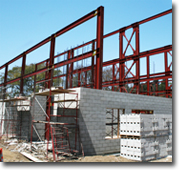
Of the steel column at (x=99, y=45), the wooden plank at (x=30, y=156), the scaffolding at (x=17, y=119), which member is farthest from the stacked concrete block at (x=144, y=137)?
the scaffolding at (x=17, y=119)

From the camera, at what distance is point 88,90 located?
422 inches

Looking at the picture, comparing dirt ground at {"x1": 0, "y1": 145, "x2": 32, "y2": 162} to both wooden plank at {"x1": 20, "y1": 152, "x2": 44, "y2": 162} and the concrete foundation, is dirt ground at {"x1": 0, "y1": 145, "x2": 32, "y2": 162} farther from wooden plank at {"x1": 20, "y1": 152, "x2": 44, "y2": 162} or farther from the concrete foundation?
the concrete foundation

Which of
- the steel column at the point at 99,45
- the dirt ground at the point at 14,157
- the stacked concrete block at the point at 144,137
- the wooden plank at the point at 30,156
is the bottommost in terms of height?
the dirt ground at the point at 14,157

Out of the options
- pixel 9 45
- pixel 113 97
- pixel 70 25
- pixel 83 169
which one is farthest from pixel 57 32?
pixel 83 169

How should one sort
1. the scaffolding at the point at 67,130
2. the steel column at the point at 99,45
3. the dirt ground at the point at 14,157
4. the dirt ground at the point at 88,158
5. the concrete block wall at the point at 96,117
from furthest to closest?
the steel column at the point at 99,45, the concrete block wall at the point at 96,117, the scaffolding at the point at 67,130, the dirt ground at the point at 14,157, the dirt ground at the point at 88,158

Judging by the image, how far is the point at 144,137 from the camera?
929cm

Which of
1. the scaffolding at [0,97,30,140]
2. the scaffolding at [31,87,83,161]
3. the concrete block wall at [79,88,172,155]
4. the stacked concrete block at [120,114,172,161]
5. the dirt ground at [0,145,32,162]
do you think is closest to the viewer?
the stacked concrete block at [120,114,172,161]

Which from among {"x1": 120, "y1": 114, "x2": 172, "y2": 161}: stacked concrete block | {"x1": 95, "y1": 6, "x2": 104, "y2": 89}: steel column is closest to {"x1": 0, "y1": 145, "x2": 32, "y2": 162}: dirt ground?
{"x1": 120, "y1": 114, "x2": 172, "y2": 161}: stacked concrete block

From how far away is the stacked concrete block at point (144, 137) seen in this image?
9.12 m

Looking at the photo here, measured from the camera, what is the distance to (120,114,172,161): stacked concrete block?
359 inches

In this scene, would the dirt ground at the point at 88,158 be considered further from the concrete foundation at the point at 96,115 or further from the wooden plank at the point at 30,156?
the concrete foundation at the point at 96,115

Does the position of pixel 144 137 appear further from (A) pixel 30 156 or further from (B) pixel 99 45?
(B) pixel 99 45

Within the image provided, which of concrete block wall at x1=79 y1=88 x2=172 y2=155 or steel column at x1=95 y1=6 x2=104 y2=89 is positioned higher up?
steel column at x1=95 y1=6 x2=104 y2=89

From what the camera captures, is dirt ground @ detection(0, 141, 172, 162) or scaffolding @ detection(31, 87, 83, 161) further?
scaffolding @ detection(31, 87, 83, 161)
